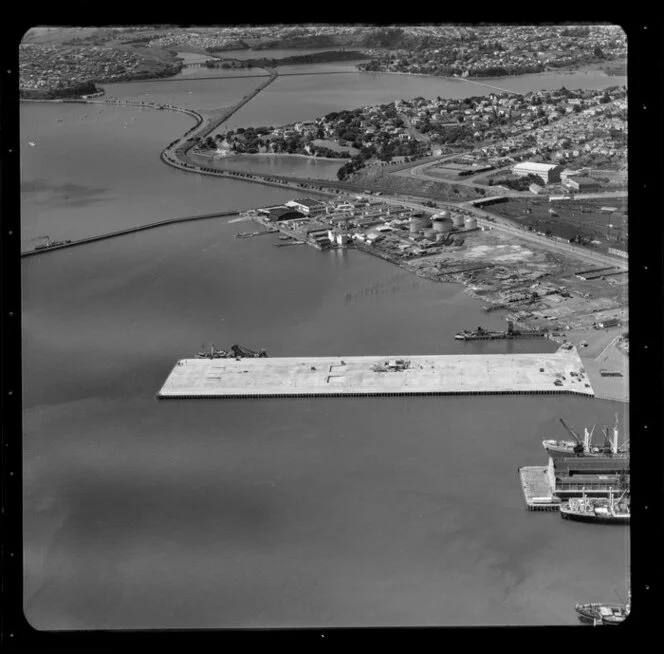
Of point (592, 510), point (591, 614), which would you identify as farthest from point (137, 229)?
point (591, 614)

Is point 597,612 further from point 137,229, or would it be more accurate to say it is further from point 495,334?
point 137,229

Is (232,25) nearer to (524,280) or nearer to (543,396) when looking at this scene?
(543,396)

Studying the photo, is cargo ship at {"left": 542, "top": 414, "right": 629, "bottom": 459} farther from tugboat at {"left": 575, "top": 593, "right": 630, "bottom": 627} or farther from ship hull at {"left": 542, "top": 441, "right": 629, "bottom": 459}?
tugboat at {"left": 575, "top": 593, "right": 630, "bottom": 627}

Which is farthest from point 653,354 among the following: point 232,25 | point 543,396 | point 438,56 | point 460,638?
point 438,56

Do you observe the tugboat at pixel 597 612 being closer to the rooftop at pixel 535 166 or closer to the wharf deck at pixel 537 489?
the wharf deck at pixel 537 489

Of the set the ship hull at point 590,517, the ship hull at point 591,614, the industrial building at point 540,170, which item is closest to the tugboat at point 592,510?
the ship hull at point 590,517

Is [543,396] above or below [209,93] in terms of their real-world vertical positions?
below
